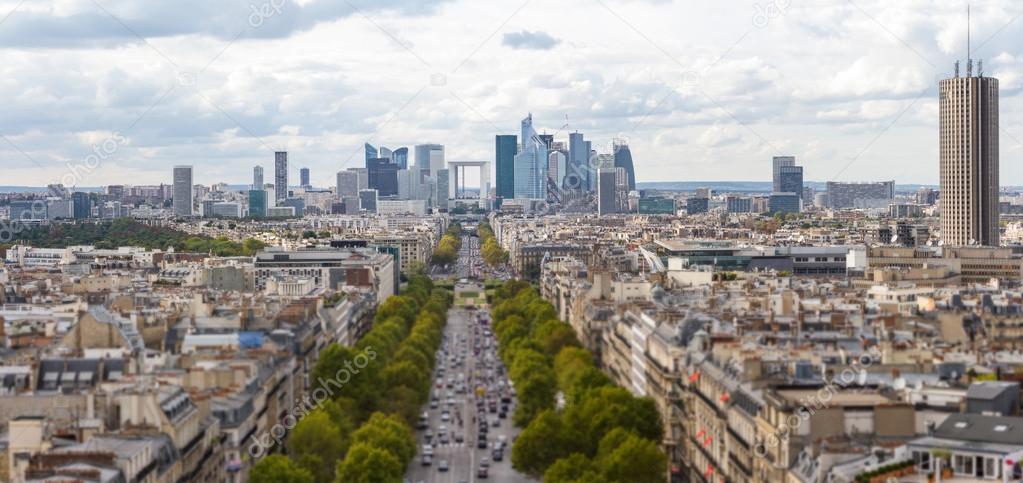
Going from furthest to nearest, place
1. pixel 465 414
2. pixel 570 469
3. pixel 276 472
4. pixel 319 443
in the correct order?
1. pixel 465 414
2. pixel 319 443
3. pixel 570 469
4. pixel 276 472

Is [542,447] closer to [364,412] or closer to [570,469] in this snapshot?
[570,469]

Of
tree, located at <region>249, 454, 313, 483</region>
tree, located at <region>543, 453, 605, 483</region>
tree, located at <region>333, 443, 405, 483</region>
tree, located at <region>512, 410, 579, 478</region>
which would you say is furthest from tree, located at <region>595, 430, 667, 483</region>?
tree, located at <region>249, 454, 313, 483</region>

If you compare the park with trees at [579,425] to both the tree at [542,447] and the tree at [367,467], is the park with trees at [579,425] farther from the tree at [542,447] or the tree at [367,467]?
the tree at [367,467]

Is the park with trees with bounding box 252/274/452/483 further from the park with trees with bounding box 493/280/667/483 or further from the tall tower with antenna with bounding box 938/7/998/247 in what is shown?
the tall tower with antenna with bounding box 938/7/998/247

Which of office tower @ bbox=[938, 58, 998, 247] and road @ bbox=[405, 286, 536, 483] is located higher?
office tower @ bbox=[938, 58, 998, 247]

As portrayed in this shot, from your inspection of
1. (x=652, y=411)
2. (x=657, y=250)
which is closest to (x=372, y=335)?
(x=652, y=411)

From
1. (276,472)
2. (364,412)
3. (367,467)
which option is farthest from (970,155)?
(276,472)

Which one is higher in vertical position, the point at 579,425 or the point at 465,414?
the point at 579,425
